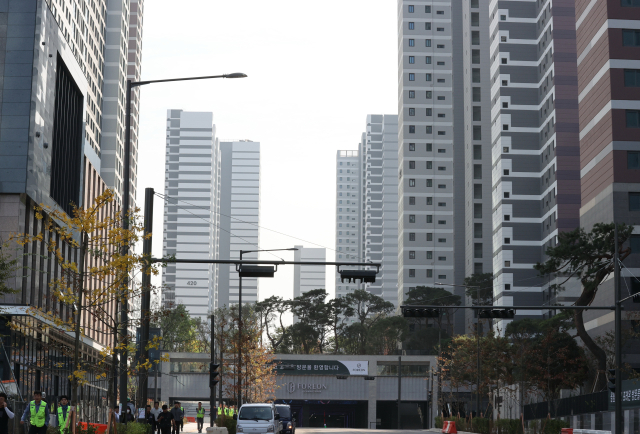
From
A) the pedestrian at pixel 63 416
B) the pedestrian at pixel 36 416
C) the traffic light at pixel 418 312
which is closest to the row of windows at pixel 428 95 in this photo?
the traffic light at pixel 418 312

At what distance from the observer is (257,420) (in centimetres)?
3659

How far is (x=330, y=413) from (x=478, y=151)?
47.2 metres

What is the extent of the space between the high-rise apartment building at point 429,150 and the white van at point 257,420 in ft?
381

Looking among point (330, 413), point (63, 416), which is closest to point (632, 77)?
point (63, 416)

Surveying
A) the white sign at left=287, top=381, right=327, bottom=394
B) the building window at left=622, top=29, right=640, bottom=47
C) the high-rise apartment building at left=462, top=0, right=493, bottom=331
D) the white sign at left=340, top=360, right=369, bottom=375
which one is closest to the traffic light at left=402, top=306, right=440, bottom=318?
the building window at left=622, top=29, right=640, bottom=47

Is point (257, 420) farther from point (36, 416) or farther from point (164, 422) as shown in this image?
point (36, 416)

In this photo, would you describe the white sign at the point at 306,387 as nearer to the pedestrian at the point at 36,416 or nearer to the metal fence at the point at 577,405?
the metal fence at the point at 577,405

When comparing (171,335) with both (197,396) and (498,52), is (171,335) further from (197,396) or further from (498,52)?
(498,52)

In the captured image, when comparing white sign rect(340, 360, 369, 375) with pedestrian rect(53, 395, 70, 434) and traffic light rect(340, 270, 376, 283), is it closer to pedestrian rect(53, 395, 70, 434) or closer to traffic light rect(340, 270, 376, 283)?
traffic light rect(340, 270, 376, 283)

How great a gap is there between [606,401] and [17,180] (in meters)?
34.2

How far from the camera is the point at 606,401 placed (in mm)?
45250

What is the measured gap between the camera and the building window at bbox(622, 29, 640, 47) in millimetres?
66688

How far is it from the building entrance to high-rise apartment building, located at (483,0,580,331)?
67.8 feet

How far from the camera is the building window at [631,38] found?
66688 mm
